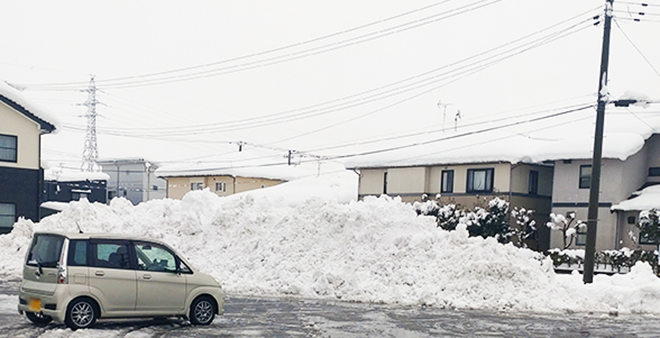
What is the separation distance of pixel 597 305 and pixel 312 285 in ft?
24.9

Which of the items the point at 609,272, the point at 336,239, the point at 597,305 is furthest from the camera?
the point at 609,272

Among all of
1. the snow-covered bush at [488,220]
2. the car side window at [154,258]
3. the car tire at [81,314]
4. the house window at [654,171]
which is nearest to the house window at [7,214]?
the snow-covered bush at [488,220]

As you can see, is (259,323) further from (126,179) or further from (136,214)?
(126,179)

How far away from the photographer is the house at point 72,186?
4800cm

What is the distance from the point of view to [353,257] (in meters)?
18.2

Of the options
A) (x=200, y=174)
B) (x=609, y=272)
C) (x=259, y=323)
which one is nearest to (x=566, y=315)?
(x=259, y=323)

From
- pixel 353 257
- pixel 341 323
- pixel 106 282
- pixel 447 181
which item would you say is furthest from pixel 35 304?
pixel 447 181

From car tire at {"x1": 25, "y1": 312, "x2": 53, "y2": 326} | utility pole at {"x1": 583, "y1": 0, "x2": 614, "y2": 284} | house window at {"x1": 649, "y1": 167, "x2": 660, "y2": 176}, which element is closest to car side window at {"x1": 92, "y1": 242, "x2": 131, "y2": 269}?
car tire at {"x1": 25, "y1": 312, "x2": 53, "y2": 326}

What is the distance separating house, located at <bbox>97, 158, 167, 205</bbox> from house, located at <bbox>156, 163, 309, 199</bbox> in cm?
1002

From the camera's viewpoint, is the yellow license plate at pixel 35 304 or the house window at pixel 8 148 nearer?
the yellow license plate at pixel 35 304

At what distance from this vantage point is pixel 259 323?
461 inches

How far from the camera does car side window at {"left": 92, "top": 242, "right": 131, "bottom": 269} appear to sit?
33.0ft

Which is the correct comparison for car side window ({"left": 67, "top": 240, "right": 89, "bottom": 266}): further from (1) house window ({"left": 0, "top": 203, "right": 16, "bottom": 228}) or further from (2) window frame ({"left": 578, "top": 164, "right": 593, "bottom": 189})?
(2) window frame ({"left": 578, "top": 164, "right": 593, "bottom": 189})

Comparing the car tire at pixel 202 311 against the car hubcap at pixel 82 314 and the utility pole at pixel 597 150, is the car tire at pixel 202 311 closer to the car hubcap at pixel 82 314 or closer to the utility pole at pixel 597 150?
the car hubcap at pixel 82 314
